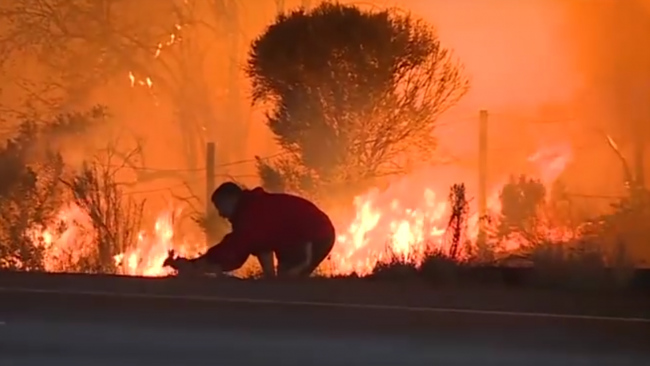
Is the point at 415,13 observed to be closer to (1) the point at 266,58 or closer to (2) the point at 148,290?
(1) the point at 266,58

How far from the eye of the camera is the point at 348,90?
5547 mm

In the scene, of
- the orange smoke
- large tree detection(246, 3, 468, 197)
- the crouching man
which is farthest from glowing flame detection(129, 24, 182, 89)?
the crouching man

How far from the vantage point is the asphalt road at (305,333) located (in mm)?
1711

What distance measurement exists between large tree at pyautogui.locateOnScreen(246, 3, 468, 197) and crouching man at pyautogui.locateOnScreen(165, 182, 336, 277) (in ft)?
3.73

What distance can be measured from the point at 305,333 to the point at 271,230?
2.18 meters

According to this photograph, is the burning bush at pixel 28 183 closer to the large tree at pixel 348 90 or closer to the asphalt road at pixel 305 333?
the large tree at pixel 348 90

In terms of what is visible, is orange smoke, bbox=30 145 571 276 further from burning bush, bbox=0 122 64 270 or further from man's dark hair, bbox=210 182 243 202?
man's dark hair, bbox=210 182 243 202

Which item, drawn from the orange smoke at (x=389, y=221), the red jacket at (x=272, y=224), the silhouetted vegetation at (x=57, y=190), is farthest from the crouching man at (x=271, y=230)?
the silhouetted vegetation at (x=57, y=190)

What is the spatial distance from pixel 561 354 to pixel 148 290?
0.82m

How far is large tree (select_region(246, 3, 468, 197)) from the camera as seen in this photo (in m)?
5.53

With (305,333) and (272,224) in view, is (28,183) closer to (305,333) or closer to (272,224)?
(272,224)

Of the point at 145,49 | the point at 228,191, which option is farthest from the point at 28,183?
the point at 228,191

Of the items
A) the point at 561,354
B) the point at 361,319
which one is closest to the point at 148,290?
the point at 361,319

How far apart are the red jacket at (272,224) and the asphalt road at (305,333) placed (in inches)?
63.4
